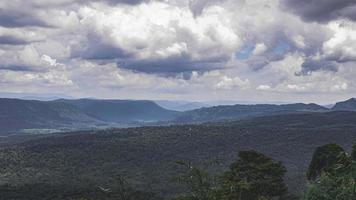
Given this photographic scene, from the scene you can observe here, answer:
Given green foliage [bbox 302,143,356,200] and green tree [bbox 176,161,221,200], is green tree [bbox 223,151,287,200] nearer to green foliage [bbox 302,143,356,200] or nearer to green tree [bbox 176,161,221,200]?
green tree [bbox 176,161,221,200]

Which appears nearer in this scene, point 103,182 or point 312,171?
point 312,171

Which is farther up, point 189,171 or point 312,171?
point 189,171

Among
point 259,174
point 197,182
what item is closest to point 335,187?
point 197,182

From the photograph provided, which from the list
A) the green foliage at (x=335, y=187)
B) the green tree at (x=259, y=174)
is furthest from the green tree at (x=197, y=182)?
the green tree at (x=259, y=174)

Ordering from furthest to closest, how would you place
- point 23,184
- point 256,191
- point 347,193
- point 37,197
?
point 23,184 < point 37,197 < point 256,191 < point 347,193

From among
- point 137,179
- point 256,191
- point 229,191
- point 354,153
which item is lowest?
point 137,179

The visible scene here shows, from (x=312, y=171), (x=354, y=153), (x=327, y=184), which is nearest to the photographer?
(x=327, y=184)

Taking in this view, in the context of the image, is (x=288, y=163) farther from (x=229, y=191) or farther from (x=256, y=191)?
A: (x=229, y=191)

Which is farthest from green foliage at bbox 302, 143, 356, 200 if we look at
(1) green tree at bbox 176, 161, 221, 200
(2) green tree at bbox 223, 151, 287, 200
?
(2) green tree at bbox 223, 151, 287, 200

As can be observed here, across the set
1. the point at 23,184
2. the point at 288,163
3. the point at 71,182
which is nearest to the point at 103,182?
the point at 71,182

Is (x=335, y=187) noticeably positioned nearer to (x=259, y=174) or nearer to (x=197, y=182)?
(x=197, y=182)

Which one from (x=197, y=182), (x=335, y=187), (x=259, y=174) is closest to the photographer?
(x=335, y=187)
